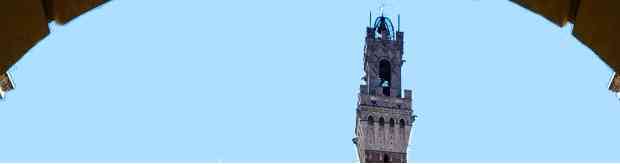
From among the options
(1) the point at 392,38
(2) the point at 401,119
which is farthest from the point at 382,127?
(1) the point at 392,38

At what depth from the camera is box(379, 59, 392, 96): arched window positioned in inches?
1761

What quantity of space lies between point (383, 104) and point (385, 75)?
2.30 metres

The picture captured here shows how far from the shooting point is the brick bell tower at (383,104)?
4250 centimetres

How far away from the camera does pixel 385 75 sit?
45219mm

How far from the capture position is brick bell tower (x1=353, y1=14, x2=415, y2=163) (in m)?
42.5

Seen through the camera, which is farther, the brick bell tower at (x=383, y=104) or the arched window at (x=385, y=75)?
the arched window at (x=385, y=75)

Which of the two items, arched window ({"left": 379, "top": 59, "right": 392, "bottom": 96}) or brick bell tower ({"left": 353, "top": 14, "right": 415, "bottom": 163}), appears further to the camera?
arched window ({"left": 379, "top": 59, "right": 392, "bottom": 96})

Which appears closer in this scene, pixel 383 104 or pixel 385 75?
pixel 383 104

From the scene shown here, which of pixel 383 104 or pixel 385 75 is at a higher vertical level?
pixel 385 75

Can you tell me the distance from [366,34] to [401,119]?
473 cm

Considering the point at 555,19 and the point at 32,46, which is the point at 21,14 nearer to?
the point at 32,46

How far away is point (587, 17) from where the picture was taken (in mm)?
3617

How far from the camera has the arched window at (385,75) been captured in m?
44.7

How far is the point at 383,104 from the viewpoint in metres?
43.4
